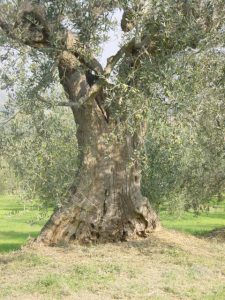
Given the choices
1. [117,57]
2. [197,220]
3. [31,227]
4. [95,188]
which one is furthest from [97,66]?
[197,220]

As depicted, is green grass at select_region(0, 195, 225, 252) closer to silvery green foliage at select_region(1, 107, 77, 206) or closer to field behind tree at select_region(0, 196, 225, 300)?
field behind tree at select_region(0, 196, 225, 300)

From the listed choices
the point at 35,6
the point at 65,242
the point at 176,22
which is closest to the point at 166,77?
the point at 176,22

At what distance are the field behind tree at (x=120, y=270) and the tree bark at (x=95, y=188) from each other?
Answer: 0.62 metres

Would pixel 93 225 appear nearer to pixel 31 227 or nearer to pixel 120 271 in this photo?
pixel 120 271

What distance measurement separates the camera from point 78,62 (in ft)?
50.1

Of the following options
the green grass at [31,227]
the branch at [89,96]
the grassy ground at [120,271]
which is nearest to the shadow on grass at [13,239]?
the green grass at [31,227]

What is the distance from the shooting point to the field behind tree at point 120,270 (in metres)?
12.1

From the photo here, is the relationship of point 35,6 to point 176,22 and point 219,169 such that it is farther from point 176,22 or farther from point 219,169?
point 219,169

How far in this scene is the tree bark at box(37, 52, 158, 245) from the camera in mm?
16922

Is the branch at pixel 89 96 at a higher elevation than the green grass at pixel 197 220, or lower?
higher

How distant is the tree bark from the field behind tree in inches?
24.5

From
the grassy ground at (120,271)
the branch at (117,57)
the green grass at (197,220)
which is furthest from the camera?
the green grass at (197,220)

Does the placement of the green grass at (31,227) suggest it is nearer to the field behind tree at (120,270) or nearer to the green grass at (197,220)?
the green grass at (197,220)

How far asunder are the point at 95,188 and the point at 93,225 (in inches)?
46.5
